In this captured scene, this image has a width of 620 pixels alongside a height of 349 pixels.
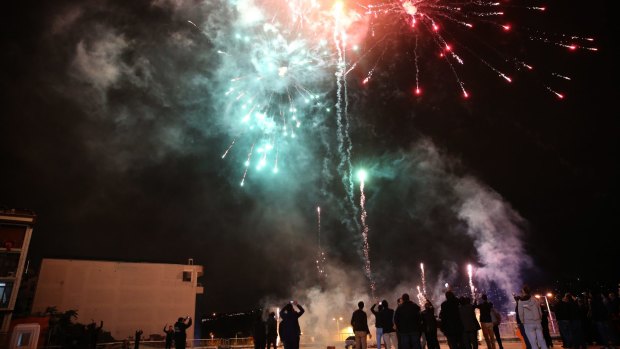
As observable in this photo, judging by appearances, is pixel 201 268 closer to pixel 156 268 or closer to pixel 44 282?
pixel 156 268

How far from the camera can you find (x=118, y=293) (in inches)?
1576

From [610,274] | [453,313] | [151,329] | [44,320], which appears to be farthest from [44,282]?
[610,274]

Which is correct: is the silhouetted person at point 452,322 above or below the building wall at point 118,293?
below

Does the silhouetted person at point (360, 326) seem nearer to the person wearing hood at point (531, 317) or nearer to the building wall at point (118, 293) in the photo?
the person wearing hood at point (531, 317)

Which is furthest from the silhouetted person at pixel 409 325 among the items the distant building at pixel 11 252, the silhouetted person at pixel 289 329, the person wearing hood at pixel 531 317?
the distant building at pixel 11 252

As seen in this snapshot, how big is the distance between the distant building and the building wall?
12710 millimetres

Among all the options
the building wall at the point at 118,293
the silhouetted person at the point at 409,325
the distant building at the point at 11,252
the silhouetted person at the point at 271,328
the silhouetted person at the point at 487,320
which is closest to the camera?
the silhouetted person at the point at 409,325

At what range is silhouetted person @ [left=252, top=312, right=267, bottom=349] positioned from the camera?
38.5 feet

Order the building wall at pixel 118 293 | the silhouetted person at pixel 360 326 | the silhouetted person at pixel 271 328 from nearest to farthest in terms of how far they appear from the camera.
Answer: the silhouetted person at pixel 360 326, the silhouetted person at pixel 271 328, the building wall at pixel 118 293

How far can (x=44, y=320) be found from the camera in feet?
73.6

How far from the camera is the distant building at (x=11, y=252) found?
25516 millimetres

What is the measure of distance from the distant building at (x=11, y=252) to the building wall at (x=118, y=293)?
12.7m

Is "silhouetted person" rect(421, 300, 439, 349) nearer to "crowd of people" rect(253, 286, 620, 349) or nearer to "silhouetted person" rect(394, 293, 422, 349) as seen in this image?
"crowd of people" rect(253, 286, 620, 349)

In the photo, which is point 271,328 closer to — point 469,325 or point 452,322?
point 452,322
